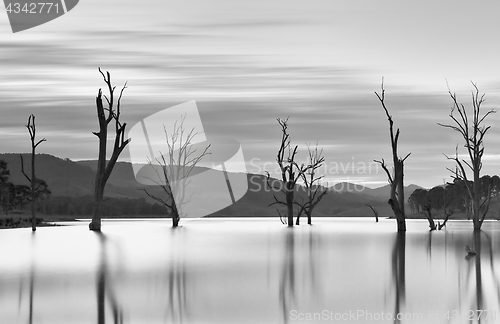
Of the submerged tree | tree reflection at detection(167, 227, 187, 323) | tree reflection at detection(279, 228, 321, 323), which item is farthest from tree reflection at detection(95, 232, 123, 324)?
the submerged tree

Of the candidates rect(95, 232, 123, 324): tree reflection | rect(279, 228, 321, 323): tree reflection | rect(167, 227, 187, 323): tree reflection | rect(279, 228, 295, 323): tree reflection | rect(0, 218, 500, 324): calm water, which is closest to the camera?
rect(95, 232, 123, 324): tree reflection

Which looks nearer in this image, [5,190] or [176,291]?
[176,291]

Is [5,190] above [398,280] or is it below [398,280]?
above

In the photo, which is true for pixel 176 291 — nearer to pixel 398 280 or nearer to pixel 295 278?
pixel 295 278

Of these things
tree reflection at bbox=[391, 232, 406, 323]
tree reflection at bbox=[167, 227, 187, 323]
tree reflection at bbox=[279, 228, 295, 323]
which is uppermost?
tree reflection at bbox=[391, 232, 406, 323]

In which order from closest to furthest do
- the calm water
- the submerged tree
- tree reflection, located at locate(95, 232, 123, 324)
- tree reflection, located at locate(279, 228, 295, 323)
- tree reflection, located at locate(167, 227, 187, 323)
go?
tree reflection, located at locate(95, 232, 123, 324) < the calm water < tree reflection, located at locate(167, 227, 187, 323) < tree reflection, located at locate(279, 228, 295, 323) < the submerged tree

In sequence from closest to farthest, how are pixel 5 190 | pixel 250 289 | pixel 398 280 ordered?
pixel 250 289 → pixel 398 280 → pixel 5 190

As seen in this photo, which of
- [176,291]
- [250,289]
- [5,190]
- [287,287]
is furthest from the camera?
[5,190]

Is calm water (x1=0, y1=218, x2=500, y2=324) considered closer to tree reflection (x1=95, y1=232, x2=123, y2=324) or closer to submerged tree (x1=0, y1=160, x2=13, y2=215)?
tree reflection (x1=95, y1=232, x2=123, y2=324)

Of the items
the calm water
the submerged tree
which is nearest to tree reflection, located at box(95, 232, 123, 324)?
the calm water

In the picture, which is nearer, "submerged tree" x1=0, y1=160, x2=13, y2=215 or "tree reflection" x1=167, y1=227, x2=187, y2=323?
"tree reflection" x1=167, y1=227, x2=187, y2=323

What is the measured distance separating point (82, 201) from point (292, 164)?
427 feet

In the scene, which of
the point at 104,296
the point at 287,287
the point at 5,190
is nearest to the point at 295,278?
the point at 287,287

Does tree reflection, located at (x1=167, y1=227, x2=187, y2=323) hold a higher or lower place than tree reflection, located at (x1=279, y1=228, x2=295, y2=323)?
lower
